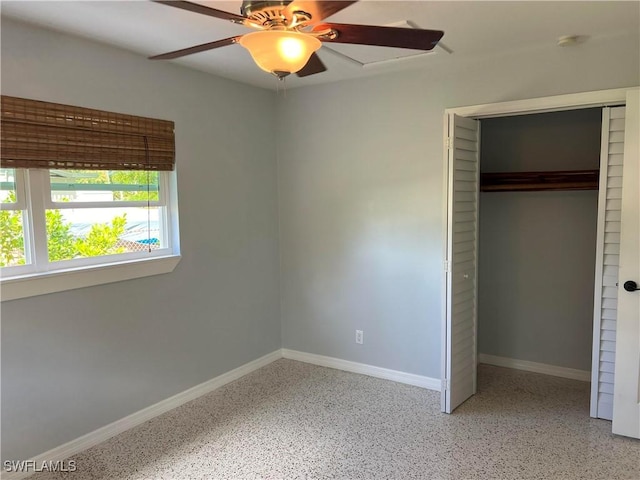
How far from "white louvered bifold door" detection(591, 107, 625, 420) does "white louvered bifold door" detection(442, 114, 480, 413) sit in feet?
2.53

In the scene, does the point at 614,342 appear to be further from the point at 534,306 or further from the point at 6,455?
the point at 6,455

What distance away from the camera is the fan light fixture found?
5.33 ft

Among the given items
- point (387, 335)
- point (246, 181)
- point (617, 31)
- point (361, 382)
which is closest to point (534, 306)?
point (387, 335)

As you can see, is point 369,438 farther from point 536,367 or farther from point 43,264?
point 43,264

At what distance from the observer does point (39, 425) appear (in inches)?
99.5

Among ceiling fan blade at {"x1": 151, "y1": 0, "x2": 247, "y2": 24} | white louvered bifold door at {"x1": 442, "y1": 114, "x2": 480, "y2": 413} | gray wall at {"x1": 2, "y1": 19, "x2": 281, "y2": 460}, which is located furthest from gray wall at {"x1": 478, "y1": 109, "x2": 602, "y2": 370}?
ceiling fan blade at {"x1": 151, "y1": 0, "x2": 247, "y2": 24}

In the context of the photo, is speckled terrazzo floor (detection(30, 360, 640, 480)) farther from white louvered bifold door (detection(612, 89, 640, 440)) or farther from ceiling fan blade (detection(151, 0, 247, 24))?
ceiling fan blade (detection(151, 0, 247, 24))

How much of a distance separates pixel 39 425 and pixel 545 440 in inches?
114

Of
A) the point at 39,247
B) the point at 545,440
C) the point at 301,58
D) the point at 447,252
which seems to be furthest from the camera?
the point at 447,252

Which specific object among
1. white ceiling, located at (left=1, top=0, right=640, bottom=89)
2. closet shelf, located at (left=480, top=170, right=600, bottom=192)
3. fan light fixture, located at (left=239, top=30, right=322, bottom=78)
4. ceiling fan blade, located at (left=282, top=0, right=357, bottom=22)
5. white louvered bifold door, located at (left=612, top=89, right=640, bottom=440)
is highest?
white ceiling, located at (left=1, top=0, right=640, bottom=89)

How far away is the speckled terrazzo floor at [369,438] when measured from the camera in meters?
2.52

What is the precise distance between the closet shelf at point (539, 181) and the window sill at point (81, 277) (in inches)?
102

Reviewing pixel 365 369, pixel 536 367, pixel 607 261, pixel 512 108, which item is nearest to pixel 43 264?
pixel 365 369

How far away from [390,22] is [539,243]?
7.66 ft
